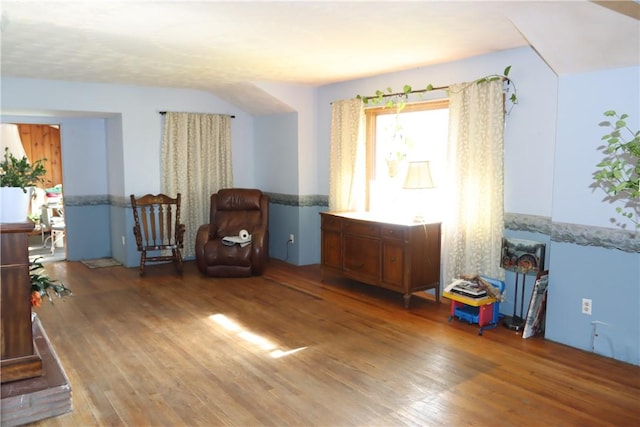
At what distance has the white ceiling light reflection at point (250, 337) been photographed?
11.9 ft

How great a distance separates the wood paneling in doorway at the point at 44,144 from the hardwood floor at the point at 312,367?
463 centimetres

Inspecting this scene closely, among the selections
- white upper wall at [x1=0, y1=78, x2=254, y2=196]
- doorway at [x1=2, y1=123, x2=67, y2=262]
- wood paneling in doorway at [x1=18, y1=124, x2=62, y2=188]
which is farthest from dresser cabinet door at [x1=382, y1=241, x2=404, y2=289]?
wood paneling in doorway at [x1=18, y1=124, x2=62, y2=188]

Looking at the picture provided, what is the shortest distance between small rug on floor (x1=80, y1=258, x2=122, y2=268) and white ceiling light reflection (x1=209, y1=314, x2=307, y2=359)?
284 cm

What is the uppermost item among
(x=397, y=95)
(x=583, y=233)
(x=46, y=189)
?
(x=397, y=95)

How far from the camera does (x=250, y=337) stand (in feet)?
12.9

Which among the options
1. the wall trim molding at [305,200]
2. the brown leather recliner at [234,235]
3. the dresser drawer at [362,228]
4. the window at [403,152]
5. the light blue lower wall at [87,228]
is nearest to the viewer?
the dresser drawer at [362,228]

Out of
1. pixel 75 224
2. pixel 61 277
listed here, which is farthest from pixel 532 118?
pixel 75 224

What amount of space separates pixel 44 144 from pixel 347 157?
5.79m

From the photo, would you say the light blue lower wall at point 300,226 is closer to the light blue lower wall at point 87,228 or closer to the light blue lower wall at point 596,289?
the light blue lower wall at point 87,228

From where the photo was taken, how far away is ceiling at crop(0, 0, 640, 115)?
301 cm

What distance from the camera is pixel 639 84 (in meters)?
3.25

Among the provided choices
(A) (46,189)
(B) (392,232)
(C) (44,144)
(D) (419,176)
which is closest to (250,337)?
(B) (392,232)

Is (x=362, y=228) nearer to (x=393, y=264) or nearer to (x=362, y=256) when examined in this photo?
(x=362, y=256)

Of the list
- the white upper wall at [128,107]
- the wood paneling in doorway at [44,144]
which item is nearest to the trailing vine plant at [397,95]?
the white upper wall at [128,107]
